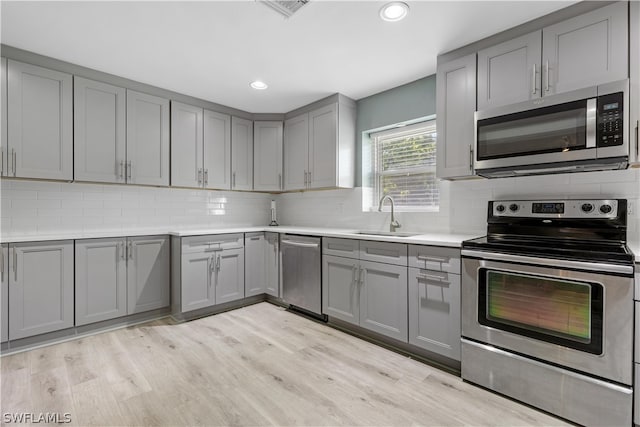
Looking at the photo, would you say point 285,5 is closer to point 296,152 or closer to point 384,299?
point 296,152

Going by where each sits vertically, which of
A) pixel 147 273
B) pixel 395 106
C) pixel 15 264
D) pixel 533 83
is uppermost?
pixel 395 106

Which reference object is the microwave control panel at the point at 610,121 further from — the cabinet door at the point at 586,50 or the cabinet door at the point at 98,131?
the cabinet door at the point at 98,131

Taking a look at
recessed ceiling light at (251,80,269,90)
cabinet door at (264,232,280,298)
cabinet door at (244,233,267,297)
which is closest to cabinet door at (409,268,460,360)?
cabinet door at (264,232,280,298)

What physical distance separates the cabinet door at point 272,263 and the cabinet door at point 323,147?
0.80m

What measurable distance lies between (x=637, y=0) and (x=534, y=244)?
1.49 meters

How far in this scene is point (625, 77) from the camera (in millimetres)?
1789

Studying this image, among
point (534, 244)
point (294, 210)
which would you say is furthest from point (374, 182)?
point (534, 244)

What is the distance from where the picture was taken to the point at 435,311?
7.43 ft

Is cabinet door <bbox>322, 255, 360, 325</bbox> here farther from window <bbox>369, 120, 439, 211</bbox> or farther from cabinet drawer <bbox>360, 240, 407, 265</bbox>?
window <bbox>369, 120, 439, 211</bbox>

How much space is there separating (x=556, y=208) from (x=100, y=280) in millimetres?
3776

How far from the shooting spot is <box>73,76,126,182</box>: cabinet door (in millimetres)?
2840

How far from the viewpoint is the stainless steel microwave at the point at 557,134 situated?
1.78 meters

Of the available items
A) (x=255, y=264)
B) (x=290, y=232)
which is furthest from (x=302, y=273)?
(x=255, y=264)

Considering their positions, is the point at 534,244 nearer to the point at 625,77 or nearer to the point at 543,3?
the point at 625,77
